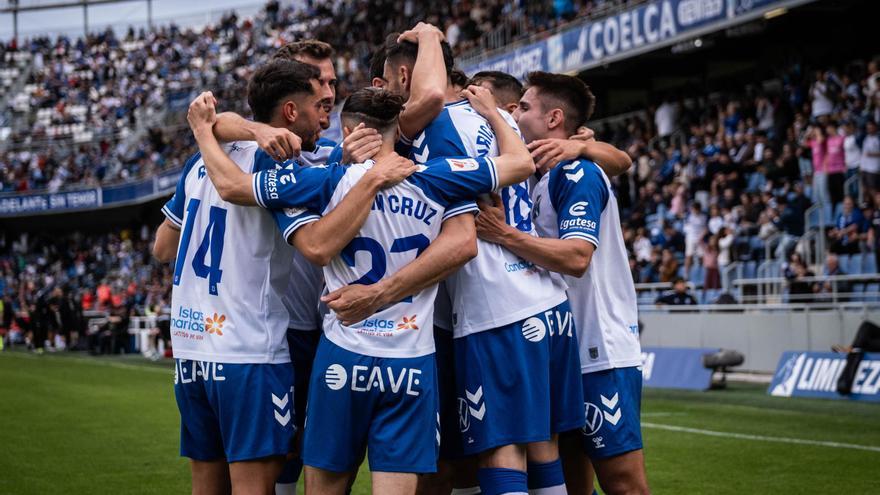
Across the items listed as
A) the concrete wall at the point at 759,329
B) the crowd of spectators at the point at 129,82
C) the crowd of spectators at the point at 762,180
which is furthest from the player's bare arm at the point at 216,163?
the crowd of spectators at the point at 129,82

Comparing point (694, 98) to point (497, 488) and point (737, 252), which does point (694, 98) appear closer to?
point (737, 252)

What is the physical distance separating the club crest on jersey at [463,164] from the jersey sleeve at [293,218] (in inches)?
22.8

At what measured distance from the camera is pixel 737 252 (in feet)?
63.4

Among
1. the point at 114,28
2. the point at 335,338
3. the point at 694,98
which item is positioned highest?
the point at 114,28

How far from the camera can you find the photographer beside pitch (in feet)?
16.5

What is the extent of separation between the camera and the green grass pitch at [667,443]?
872 cm

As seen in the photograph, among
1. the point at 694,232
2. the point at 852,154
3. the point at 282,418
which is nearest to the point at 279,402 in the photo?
the point at 282,418

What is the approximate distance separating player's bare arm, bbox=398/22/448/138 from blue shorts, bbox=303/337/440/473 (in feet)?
3.36

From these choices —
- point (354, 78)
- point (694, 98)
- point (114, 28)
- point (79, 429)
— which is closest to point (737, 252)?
point (694, 98)

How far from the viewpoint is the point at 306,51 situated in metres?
5.35

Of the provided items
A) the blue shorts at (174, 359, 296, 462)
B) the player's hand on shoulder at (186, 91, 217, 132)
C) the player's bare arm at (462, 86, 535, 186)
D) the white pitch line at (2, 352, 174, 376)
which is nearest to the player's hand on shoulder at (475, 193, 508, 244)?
the player's bare arm at (462, 86, 535, 186)

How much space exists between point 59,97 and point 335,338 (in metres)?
55.4

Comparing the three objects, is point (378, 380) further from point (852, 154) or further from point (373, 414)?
point (852, 154)

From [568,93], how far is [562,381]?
4.50 feet
